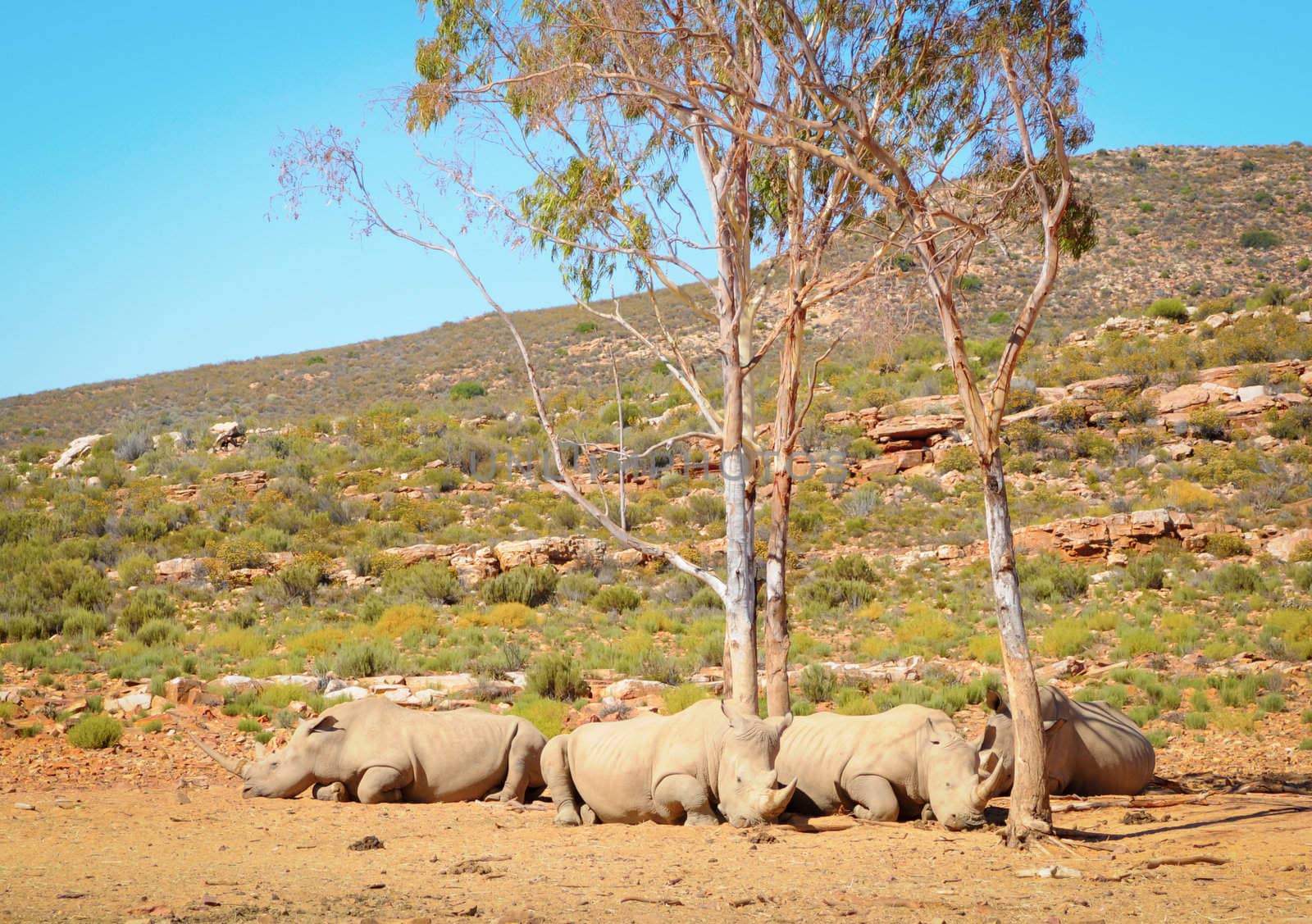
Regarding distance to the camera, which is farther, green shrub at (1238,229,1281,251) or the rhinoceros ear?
green shrub at (1238,229,1281,251)

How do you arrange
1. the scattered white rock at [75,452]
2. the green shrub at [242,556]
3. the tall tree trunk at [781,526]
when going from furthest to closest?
the scattered white rock at [75,452] < the green shrub at [242,556] < the tall tree trunk at [781,526]

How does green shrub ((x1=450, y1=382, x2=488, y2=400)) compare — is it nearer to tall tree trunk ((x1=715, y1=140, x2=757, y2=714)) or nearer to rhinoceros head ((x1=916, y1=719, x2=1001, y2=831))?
tall tree trunk ((x1=715, y1=140, x2=757, y2=714))

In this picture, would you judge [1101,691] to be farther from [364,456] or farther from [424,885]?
[364,456]

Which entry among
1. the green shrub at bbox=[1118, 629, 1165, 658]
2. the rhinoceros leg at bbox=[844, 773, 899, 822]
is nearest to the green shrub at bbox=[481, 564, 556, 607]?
the green shrub at bbox=[1118, 629, 1165, 658]

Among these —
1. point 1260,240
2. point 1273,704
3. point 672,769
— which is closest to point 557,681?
point 672,769

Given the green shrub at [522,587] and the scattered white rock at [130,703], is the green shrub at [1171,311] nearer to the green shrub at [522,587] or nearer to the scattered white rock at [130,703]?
the green shrub at [522,587]

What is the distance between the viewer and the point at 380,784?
891 cm

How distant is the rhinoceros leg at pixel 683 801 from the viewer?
7.86m

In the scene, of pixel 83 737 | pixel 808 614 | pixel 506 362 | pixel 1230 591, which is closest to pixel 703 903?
pixel 83 737

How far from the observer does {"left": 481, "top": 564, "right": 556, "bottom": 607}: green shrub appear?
1962 centimetres

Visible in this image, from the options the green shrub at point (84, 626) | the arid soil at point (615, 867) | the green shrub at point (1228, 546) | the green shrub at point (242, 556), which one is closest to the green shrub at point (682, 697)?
the arid soil at point (615, 867)

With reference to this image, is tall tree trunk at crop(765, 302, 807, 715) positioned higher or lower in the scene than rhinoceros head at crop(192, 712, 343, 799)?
higher

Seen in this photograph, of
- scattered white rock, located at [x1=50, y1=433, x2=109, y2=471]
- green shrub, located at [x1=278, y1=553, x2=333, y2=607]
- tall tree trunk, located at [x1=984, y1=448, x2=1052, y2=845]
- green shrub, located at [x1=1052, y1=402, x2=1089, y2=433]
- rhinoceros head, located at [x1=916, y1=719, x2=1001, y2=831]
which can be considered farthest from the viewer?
scattered white rock, located at [x1=50, y1=433, x2=109, y2=471]

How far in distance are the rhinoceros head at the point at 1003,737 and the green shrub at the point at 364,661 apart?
891cm
